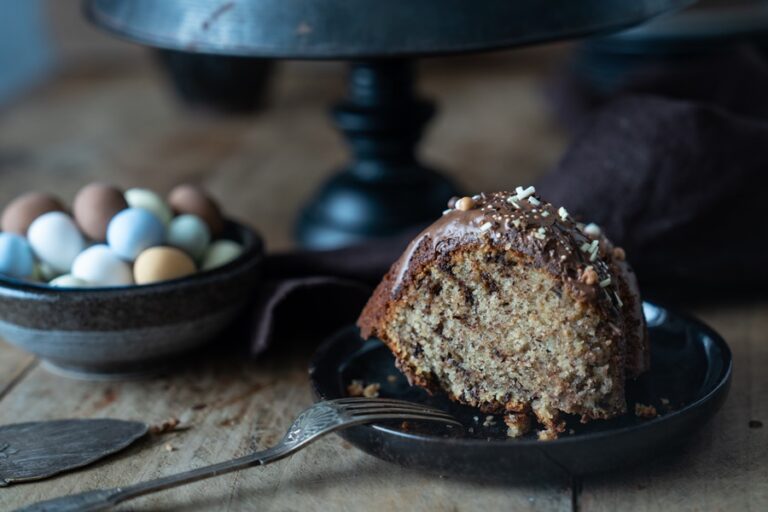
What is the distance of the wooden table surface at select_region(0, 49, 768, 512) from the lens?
2.59 feet

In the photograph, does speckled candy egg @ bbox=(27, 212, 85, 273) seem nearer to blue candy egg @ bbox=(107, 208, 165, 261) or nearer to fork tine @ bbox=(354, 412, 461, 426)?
blue candy egg @ bbox=(107, 208, 165, 261)

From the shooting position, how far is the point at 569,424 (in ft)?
2.68

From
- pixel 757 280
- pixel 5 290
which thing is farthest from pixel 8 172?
pixel 757 280

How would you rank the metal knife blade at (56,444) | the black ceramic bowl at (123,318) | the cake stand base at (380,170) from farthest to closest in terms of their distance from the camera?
1. the cake stand base at (380,170)
2. the black ceramic bowl at (123,318)
3. the metal knife blade at (56,444)

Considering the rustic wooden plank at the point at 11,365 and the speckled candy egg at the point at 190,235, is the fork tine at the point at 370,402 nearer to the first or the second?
the speckled candy egg at the point at 190,235

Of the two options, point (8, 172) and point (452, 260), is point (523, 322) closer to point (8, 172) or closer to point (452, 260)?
point (452, 260)

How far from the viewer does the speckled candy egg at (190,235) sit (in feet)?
3.36

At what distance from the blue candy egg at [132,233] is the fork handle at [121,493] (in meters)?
0.29

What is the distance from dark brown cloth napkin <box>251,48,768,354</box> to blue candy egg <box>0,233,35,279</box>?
0.24m

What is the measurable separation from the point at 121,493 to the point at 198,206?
41 cm

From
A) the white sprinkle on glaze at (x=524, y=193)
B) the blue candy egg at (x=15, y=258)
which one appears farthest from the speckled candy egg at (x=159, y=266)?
the white sprinkle on glaze at (x=524, y=193)

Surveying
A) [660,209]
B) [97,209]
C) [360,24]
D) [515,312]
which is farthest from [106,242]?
[660,209]

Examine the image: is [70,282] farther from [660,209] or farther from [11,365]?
[660,209]

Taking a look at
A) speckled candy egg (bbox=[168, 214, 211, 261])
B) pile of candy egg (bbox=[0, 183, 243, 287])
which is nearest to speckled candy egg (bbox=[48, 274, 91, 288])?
pile of candy egg (bbox=[0, 183, 243, 287])
